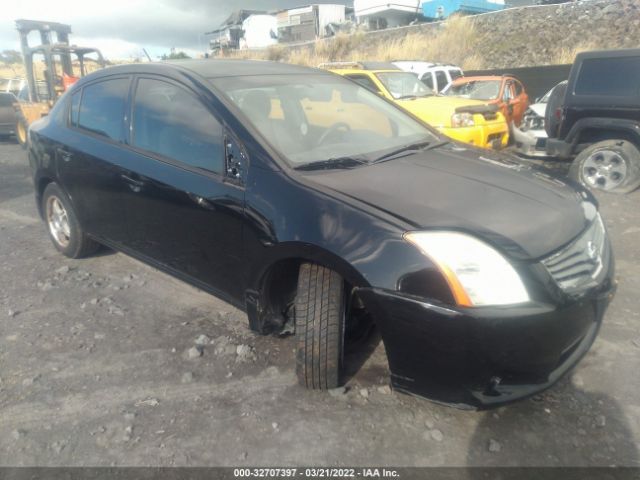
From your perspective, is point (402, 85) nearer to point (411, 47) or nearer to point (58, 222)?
point (58, 222)

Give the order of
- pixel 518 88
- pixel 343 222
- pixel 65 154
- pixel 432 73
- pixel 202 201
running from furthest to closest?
pixel 432 73 → pixel 518 88 → pixel 65 154 → pixel 202 201 → pixel 343 222

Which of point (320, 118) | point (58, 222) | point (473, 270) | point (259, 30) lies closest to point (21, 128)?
point (58, 222)

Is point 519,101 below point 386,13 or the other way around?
below

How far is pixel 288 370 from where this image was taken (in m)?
2.78

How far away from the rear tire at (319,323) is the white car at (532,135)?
18.2 ft

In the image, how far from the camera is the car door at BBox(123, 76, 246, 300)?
8.83 feet

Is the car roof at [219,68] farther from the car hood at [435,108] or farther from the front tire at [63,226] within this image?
the car hood at [435,108]

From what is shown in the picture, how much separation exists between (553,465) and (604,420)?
0.45 m

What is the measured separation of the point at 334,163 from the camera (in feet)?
8.75

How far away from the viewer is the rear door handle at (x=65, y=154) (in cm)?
384

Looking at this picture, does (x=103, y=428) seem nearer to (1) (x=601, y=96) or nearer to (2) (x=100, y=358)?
(2) (x=100, y=358)

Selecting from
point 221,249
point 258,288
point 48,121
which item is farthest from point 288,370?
point 48,121

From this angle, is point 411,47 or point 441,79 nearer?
point 441,79

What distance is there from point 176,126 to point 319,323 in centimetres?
155
